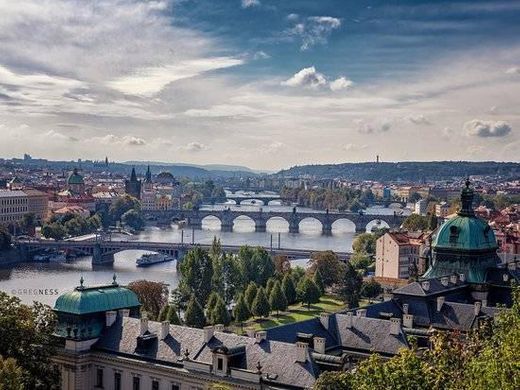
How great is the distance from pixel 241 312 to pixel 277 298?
5545mm

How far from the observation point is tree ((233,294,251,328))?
66.5 metres

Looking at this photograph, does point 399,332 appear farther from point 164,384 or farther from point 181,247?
point 181,247

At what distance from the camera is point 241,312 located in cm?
6669

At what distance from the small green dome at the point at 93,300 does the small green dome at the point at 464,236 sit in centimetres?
2564


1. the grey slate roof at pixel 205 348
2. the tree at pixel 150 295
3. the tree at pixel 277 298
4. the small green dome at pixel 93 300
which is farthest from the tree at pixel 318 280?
the grey slate roof at pixel 205 348

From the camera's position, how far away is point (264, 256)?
87.7m

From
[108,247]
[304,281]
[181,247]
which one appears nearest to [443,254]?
[304,281]

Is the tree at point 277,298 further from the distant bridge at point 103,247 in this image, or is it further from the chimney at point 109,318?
the distant bridge at point 103,247

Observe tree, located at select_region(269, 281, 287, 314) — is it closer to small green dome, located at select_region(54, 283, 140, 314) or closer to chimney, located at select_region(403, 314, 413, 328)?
chimney, located at select_region(403, 314, 413, 328)

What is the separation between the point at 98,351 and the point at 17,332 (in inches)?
260

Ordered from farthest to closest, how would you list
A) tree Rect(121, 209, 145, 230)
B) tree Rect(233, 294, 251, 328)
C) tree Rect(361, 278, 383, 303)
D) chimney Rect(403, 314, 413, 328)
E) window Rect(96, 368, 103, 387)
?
1. tree Rect(121, 209, 145, 230)
2. tree Rect(361, 278, 383, 303)
3. tree Rect(233, 294, 251, 328)
4. chimney Rect(403, 314, 413, 328)
5. window Rect(96, 368, 103, 387)

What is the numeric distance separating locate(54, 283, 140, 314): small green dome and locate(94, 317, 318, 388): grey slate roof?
1121mm

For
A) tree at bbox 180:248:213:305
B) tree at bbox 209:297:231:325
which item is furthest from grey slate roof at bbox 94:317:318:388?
tree at bbox 180:248:213:305

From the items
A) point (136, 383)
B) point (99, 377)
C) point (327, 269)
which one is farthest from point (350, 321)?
point (327, 269)
